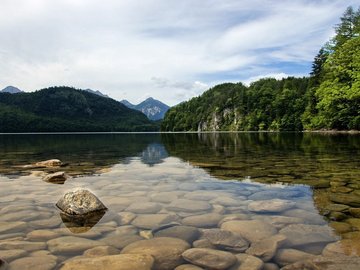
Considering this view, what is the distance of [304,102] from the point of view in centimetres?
10431

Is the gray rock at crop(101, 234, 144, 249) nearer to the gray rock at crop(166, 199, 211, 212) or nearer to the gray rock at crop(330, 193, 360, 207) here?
the gray rock at crop(166, 199, 211, 212)

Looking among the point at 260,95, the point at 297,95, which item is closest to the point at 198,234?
the point at 297,95

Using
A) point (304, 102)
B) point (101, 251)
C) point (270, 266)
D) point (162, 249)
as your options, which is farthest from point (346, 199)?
point (304, 102)

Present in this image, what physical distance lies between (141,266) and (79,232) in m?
2.06

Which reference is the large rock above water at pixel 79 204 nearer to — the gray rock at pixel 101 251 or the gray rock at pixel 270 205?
the gray rock at pixel 101 251

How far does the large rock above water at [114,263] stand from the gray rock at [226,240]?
4.00 feet

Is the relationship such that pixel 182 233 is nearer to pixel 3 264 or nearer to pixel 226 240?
pixel 226 240

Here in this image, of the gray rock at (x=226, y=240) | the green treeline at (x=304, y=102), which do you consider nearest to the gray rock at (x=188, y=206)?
the gray rock at (x=226, y=240)

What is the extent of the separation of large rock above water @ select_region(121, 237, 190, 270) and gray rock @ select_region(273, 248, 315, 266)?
1.39 metres

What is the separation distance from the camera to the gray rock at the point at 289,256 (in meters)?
4.66

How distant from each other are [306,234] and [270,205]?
200 cm

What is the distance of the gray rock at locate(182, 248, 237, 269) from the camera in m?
4.55

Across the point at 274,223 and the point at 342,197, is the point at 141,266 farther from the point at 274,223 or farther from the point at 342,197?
the point at 342,197

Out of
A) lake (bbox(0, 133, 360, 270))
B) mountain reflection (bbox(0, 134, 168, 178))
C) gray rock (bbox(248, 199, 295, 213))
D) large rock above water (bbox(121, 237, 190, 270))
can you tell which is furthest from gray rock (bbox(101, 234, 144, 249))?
mountain reflection (bbox(0, 134, 168, 178))
